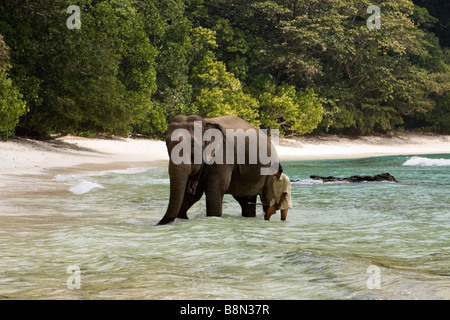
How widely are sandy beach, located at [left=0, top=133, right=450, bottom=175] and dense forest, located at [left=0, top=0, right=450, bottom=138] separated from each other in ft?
3.00

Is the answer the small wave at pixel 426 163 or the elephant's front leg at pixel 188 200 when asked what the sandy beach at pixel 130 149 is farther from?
the elephant's front leg at pixel 188 200

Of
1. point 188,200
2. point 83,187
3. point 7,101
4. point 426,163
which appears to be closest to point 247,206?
point 188,200

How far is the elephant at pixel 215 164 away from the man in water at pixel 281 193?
0.22m

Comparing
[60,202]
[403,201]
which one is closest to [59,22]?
[60,202]

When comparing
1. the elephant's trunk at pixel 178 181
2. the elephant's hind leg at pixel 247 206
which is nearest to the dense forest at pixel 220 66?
the elephant's hind leg at pixel 247 206

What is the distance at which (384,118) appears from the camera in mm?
44719

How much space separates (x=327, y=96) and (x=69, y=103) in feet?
77.4

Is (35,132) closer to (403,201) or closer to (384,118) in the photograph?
(403,201)

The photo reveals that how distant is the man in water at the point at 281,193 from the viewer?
32.6 ft

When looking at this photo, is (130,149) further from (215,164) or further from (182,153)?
(182,153)

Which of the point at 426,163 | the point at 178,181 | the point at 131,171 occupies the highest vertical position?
the point at 178,181

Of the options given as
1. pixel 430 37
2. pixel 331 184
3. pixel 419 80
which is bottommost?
pixel 331 184

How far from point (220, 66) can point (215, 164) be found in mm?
28162

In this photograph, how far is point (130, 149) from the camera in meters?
30.0
